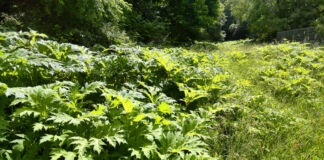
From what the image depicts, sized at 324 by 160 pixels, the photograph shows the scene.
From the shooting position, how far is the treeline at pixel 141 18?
4.79 metres

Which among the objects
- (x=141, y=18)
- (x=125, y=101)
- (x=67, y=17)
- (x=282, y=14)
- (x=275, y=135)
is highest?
(x=141, y=18)

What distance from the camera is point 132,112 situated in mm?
1755

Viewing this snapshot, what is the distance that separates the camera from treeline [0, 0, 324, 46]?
479 centimetres

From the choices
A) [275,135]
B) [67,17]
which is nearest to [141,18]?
[67,17]

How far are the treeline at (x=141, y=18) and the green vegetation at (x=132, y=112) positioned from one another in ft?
7.63

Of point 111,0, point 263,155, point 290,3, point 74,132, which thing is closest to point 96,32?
point 111,0

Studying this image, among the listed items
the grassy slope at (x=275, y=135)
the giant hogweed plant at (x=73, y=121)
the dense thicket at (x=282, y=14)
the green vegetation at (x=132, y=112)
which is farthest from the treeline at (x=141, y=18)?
the grassy slope at (x=275, y=135)

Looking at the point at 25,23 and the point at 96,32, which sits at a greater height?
the point at 25,23

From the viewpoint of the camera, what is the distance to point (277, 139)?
2367 millimetres

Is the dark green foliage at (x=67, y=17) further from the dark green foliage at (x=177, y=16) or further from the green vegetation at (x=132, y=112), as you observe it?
the dark green foliage at (x=177, y=16)

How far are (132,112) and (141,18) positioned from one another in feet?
32.3

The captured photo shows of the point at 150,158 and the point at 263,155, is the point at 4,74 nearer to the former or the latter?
the point at 150,158

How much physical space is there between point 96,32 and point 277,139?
18.3 ft

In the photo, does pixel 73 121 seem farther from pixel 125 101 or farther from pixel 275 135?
pixel 275 135
